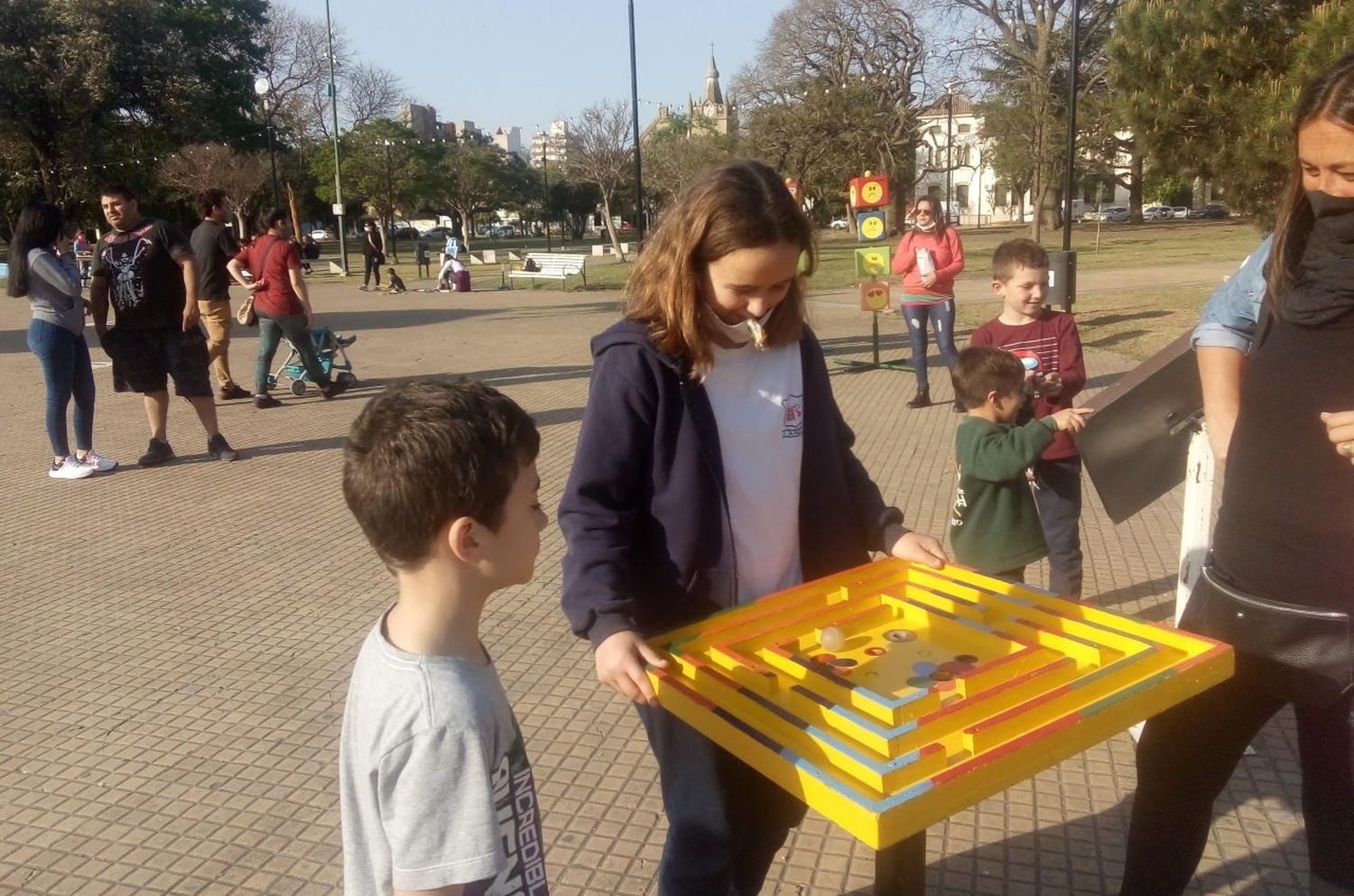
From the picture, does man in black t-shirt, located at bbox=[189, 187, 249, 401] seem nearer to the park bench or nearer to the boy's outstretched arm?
the boy's outstretched arm

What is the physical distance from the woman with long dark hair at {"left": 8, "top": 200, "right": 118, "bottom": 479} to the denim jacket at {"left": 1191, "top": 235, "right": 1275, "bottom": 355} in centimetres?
659

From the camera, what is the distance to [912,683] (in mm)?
1686

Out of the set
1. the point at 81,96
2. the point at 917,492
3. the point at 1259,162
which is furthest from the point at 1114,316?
the point at 81,96

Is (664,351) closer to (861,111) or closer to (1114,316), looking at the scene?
(1114,316)

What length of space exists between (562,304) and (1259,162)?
39.1 ft

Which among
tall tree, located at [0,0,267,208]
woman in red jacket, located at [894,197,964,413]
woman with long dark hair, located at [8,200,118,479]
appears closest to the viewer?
woman with long dark hair, located at [8,200,118,479]

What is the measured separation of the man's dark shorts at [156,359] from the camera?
7084mm

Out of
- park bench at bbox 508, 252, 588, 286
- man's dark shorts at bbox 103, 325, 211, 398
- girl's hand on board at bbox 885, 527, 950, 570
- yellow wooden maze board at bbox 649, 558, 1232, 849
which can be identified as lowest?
yellow wooden maze board at bbox 649, 558, 1232, 849

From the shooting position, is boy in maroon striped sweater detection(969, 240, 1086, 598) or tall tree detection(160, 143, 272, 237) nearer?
boy in maroon striped sweater detection(969, 240, 1086, 598)

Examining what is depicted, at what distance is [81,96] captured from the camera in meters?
30.3

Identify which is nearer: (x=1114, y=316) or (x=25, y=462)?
A: (x=25, y=462)

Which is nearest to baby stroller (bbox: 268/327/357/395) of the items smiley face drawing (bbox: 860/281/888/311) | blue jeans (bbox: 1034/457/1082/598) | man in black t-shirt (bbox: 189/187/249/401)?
man in black t-shirt (bbox: 189/187/249/401)

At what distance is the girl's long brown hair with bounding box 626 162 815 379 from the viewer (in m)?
1.95

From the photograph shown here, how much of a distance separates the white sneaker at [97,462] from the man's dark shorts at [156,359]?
47 cm
